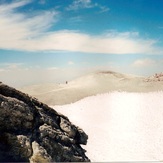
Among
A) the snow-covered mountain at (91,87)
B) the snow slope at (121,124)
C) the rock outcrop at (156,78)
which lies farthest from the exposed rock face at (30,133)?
the rock outcrop at (156,78)

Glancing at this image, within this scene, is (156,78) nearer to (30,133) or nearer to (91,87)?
(91,87)

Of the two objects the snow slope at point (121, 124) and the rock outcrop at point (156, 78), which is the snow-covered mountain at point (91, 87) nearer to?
the rock outcrop at point (156, 78)

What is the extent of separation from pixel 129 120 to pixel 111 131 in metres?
1.23

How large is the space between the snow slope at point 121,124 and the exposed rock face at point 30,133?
2.20 meters

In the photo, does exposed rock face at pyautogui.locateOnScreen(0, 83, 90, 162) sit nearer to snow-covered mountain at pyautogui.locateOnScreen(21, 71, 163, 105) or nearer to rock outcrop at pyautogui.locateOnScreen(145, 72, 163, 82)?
snow-covered mountain at pyautogui.locateOnScreen(21, 71, 163, 105)

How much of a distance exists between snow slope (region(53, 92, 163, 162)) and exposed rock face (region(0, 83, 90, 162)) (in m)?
2.20

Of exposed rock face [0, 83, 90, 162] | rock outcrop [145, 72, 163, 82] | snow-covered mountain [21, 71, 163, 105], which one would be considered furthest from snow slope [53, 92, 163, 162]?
rock outcrop [145, 72, 163, 82]

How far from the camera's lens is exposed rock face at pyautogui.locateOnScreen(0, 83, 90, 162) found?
13.4ft

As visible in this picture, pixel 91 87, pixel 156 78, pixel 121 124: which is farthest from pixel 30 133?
pixel 156 78

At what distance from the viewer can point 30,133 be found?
14.0 feet

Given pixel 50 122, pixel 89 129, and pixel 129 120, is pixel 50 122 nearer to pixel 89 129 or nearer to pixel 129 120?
pixel 89 129

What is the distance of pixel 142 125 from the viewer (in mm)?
9469

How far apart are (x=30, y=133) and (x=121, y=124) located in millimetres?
5708

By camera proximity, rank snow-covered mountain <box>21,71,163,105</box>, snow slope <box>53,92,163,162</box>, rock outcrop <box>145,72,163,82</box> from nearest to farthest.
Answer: snow slope <box>53,92,163,162</box> → snow-covered mountain <box>21,71,163,105</box> → rock outcrop <box>145,72,163,82</box>
